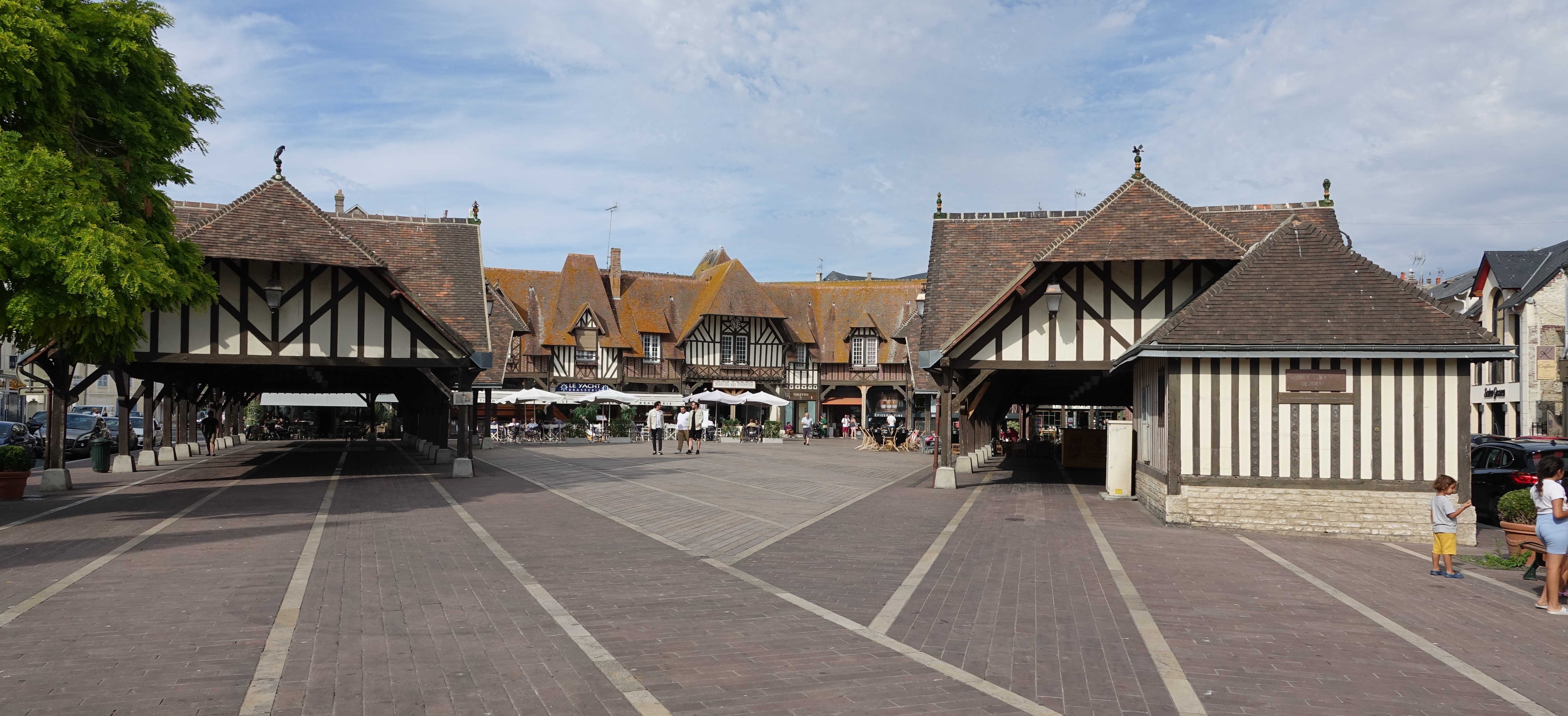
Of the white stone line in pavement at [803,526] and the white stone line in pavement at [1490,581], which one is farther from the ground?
the white stone line in pavement at [803,526]

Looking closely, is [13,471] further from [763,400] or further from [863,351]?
[863,351]

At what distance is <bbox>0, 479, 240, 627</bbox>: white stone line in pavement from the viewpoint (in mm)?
7750

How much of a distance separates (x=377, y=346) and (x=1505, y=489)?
18777 mm

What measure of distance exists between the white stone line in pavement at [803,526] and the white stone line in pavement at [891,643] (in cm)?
41

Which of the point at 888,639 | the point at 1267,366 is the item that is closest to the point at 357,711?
the point at 888,639

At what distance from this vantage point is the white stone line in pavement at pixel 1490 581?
31.9ft

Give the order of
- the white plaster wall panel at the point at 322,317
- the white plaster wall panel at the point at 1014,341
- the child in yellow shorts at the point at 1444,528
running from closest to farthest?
the child in yellow shorts at the point at 1444,528 → the white plaster wall panel at the point at 1014,341 → the white plaster wall panel at the point at 322,317

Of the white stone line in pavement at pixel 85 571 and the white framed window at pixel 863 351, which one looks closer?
the white stone line in pavement at pixel 85 571

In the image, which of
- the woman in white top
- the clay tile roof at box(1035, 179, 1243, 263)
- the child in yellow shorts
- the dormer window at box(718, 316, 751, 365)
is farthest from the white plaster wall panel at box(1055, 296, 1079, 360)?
the dormer window at box(718, 316, 751, 365)

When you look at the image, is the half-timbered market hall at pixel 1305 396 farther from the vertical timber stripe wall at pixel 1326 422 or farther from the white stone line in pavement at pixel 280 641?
the white stone line in pavement at pixel 280 641

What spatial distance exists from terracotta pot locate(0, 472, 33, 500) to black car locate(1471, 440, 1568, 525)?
823 inches

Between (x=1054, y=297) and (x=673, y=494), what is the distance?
7215 mm

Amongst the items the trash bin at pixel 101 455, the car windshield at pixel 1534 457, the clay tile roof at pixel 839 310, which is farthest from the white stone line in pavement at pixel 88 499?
the clay tile roof at pixel 839 310

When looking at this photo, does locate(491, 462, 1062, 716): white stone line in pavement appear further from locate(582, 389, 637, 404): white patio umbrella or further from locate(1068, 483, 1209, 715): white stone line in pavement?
locate(582, 389, 637, 404): white patio umbrella
